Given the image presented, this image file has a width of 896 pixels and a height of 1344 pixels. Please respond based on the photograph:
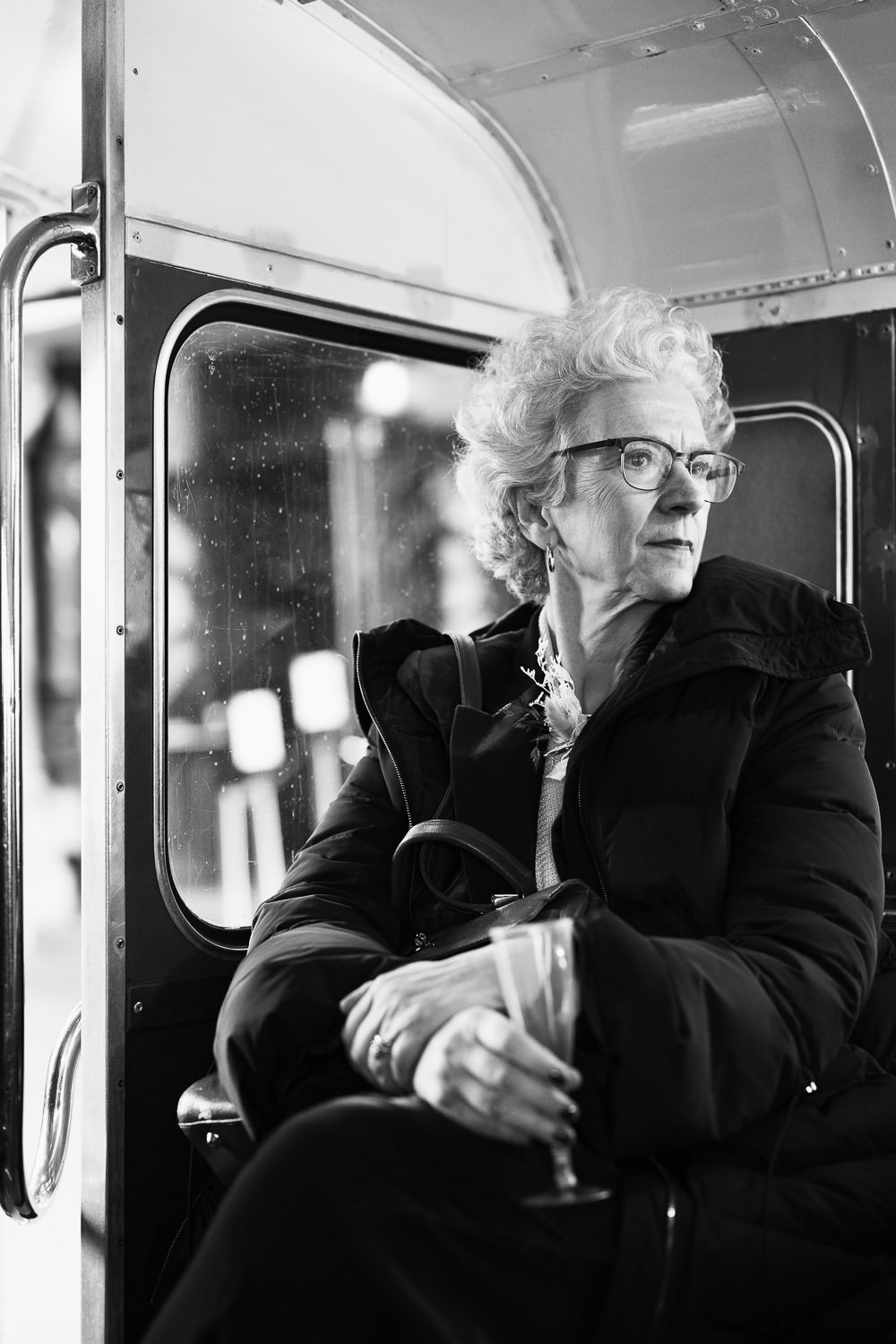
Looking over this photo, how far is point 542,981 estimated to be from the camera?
1727 mm

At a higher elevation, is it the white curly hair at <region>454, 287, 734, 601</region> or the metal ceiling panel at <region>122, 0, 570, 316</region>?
the metal ceiling panel at <region>122, 0, 570, 316</region>

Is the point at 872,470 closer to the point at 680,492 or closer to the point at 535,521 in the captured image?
the point at 680,492

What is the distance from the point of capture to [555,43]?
9.21 ft

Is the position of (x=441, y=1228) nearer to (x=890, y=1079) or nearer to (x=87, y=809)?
(x=890, y=1079)

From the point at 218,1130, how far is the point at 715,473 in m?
1.48

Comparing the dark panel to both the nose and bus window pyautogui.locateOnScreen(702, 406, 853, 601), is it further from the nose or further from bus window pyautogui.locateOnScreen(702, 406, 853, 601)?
the nose

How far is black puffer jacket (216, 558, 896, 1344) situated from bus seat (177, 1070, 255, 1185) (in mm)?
167

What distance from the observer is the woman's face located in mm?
2520

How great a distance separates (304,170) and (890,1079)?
205 centimetres

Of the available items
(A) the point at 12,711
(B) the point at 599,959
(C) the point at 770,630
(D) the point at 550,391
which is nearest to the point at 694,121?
(D) the point at 550,391

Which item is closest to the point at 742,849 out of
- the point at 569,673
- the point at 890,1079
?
the point at 890,1079

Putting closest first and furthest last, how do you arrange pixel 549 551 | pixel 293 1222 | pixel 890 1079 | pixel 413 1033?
1. pixel 293 1222
2. pixel 413 1033
3. pixel 890 1079
4. pixel 549 551

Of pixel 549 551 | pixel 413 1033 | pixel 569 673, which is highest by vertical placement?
pixel 549 551

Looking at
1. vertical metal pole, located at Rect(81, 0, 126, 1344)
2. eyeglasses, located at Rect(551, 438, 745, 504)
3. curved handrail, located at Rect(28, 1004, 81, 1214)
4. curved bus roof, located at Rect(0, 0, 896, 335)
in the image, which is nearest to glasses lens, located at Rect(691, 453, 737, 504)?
eyeglasses, located at Rect(551, 438, 745, 504)
